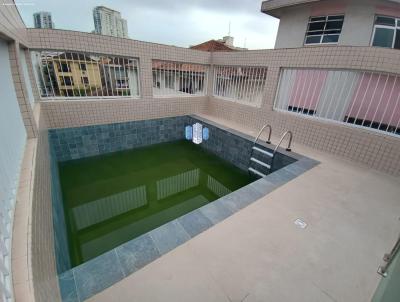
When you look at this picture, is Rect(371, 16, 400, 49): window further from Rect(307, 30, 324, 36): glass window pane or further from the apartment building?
Rect(307, 30, 324, 36): glass window pane

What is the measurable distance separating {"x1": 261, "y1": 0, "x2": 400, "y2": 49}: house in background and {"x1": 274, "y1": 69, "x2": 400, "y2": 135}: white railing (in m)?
3.40

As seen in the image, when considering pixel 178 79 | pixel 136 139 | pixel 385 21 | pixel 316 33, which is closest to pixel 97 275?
pixel 136 139

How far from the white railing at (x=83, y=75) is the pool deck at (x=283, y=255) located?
3.90 m

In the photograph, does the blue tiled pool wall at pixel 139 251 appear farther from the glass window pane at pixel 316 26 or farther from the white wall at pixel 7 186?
the glass window pane at pixel 316 26

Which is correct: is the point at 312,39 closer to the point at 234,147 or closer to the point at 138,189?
the point at 234,147

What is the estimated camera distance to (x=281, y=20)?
7.40m

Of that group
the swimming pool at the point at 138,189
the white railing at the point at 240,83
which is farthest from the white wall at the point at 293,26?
the swimming pool at the point at 138,189

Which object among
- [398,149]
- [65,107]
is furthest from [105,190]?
[398,149]

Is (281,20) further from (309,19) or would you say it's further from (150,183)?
(150,183)

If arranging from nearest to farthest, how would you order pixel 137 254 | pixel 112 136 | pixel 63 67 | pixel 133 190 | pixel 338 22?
pixel 137 254 → pixel 133 190 → pixel 63 67 → pixel 112 136 → pixel 338 22

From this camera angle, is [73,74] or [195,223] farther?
[73,74]

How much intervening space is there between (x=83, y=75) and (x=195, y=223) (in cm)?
381

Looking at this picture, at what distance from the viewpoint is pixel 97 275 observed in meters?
1.32

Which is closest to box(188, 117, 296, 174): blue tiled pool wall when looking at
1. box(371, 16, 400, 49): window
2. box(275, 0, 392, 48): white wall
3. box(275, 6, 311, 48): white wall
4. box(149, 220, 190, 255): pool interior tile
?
box(149, 220, 190, 255): pool interior tile
